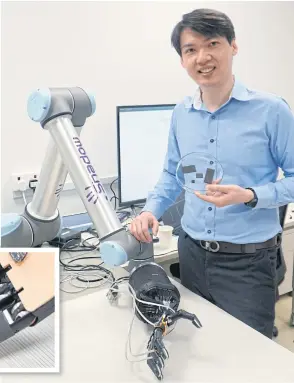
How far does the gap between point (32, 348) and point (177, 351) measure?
41 cm

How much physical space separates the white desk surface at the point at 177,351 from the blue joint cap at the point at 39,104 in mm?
469

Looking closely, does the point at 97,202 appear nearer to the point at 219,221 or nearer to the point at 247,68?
the point at 219,221

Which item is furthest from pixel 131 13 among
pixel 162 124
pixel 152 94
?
pixel 162 124

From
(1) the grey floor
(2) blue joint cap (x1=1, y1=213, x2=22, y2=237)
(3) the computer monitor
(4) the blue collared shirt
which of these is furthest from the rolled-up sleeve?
(1) the grey floor

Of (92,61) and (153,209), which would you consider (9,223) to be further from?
(92,61)

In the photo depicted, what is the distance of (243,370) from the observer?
0.90m

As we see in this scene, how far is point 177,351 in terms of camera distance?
3.19 feet

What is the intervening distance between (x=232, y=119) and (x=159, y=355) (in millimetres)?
730

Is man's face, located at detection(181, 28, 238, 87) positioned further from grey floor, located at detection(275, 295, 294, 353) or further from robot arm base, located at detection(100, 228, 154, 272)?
grey floor, located at detection(275, 295, 294, 353)

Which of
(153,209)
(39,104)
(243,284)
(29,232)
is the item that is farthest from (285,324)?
(39,104)

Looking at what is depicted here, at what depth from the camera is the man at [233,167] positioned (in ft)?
3.93

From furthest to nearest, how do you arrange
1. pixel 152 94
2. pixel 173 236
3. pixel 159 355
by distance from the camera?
pixel 152 94 → pixel 173 236 → pixel 159 355

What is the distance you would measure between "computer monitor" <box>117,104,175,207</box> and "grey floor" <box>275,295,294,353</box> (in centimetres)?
91

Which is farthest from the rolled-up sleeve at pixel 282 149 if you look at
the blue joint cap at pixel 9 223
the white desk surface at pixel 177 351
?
the blue joint cap at pixel 9 223
